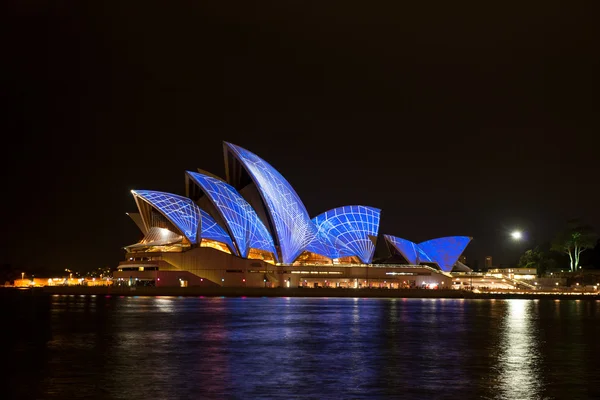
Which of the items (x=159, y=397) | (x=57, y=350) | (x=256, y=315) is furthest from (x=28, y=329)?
(x=159, y=397)

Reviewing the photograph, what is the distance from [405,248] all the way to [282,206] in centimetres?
2768

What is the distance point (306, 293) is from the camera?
107 meters

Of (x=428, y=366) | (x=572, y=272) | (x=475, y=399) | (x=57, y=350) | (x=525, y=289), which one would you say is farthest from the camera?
(x=572, y=272)

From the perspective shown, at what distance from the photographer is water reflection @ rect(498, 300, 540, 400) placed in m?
23.3

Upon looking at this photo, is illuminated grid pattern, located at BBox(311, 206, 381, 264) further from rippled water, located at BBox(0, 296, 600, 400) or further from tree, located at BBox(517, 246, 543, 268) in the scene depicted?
rippled water, located at BBox(0, 296, 600, 400)

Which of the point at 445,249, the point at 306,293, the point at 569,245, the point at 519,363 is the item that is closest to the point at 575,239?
the point at 569,245

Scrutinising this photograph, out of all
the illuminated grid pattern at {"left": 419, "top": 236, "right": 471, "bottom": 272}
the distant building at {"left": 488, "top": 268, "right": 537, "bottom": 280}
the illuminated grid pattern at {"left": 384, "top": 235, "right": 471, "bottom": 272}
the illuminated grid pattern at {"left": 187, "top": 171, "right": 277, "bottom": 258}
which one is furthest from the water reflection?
the distant building at {"left": 488, "top": 268, "right": 537, "bottom": 280}

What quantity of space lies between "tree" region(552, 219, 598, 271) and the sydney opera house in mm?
38710

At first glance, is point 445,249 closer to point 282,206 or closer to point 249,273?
point 282,206

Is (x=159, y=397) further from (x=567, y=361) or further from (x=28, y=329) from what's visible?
(x=28, y=329)

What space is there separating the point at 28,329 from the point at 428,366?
25.9 meters

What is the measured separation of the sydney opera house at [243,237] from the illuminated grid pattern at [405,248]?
5489 millimetres

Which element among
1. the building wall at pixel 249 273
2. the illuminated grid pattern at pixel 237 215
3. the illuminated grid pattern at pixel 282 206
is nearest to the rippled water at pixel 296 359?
the illuminated grid pattern at pixel 237 215

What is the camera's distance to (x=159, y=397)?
72.4ft
